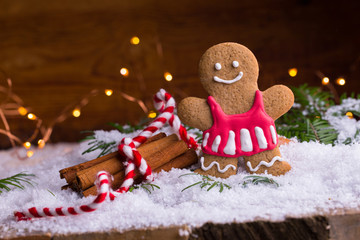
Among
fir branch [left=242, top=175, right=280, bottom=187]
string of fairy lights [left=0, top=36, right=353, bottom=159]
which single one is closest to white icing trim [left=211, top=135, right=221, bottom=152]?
fir branch [left=242, top=175, right=280, bottom=187]

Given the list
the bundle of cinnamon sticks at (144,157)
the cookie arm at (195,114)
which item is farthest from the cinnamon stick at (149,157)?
the cookie arm at (195,114)

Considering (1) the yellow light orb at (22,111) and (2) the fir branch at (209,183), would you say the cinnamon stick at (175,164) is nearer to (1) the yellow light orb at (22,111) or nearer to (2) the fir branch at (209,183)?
(2) the fir branch at (209,183)

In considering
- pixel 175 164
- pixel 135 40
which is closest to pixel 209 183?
pixel 175 164

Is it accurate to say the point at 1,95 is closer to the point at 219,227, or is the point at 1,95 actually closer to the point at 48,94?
the point at 48,94

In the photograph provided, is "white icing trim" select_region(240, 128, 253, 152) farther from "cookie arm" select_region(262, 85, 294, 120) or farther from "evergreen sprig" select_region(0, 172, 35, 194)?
"evergreen sprig" select_region(0, 172, 35, 194)

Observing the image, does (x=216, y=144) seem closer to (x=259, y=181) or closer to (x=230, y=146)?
(x=230, y=146)

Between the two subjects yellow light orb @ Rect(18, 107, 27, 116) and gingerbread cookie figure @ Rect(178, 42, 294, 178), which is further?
yellow light orb @ Rect(18, 107, 27, 116)

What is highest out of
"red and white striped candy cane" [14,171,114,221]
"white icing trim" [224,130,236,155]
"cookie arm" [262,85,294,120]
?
"cookie arm" [262,85,294,120]
